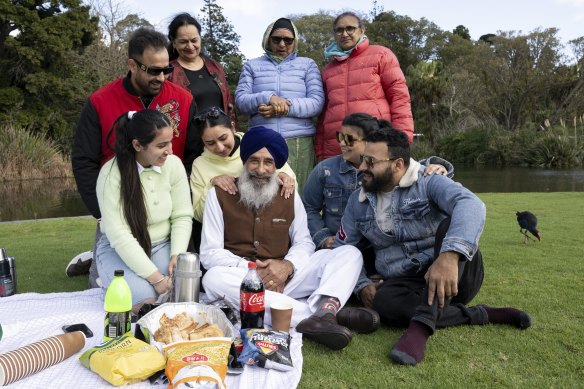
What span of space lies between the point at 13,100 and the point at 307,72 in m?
19.3

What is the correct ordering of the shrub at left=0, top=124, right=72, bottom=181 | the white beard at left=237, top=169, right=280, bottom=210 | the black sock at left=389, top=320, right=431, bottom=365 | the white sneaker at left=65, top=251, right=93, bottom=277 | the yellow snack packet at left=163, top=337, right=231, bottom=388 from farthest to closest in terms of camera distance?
A: the shrub at left=0, top=124, right=72, bottom=181 < the white sneaker at left=65, top=251, right=93, bottom=277 < the white beard at left=237, top=169, right=280, bottom=210 < the black sock at left=389, top=320, right=431, bottom=365 < the yellow snack packet at left=163, top=337, right=231, bottom=388

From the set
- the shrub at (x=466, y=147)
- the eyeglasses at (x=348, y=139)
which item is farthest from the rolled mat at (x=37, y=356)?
the shrub at (x=466, y=147)

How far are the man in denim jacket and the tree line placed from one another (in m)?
19.7

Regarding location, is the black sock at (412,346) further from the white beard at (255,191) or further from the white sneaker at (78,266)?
the white sneaker at (78,266)

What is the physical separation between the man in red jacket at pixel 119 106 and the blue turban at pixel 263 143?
27.4 inches

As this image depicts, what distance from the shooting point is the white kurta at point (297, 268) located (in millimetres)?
3279

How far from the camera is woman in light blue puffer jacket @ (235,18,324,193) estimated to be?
452 cm

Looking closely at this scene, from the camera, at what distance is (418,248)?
3.36 m

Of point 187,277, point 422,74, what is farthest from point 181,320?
point 422,74

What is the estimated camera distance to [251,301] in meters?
2.96

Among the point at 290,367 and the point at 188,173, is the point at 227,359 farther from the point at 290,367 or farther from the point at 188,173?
the point at 188,173

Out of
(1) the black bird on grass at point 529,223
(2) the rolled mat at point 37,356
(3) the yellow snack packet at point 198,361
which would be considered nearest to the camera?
(3) the yellow snack packet at point 198,361

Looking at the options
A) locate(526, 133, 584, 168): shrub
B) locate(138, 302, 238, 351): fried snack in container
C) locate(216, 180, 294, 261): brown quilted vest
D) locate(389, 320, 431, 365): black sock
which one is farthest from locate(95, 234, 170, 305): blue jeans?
locate(526, 133, 584, 168): shrub

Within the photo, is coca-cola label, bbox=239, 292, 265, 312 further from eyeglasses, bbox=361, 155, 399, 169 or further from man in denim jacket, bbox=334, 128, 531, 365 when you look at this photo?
eyeglasses, bbox=361, 155, 399, 169
